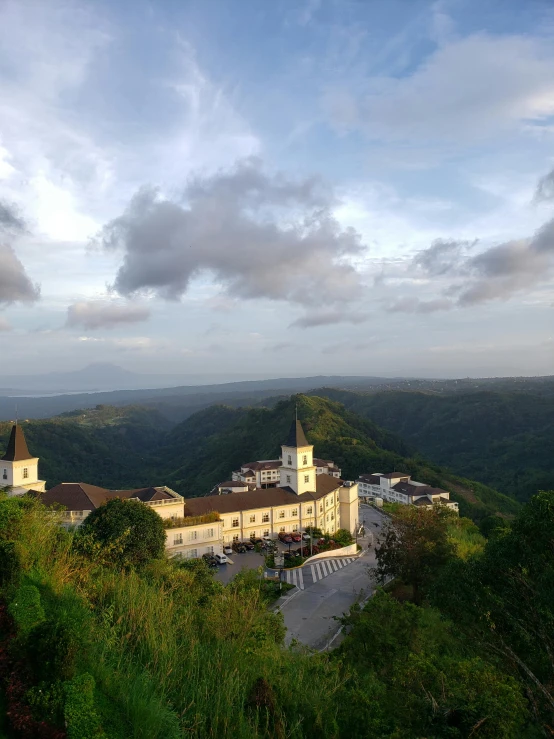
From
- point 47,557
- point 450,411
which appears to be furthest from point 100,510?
point 450,411

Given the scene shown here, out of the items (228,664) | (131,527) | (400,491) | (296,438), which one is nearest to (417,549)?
(131,527)

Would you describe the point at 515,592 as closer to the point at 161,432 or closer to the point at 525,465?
the point at 525,465

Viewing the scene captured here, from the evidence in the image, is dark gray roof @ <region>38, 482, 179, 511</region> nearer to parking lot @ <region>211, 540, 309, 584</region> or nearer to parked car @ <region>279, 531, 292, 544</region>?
parking lot @ <region>211, 540, 309, 584</region>

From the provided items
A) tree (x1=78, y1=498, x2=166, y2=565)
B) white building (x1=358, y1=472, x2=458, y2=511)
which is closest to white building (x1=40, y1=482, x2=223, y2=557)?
tree (x1=78, y1=498, x2=166, y2=565)

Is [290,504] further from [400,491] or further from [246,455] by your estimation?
[246,455]

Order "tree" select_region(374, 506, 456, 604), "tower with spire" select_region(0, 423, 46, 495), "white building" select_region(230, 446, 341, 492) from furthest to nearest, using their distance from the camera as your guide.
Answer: "white building" select_region(230, 446, 341, 492)
"tower with spire" select_region(0, 423, 46, 495)
"tree" select_region(374, 506, 456, 604)

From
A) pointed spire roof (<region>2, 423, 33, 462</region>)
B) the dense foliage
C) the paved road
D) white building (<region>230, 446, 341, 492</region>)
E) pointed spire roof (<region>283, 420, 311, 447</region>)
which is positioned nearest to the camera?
the dense foliage
